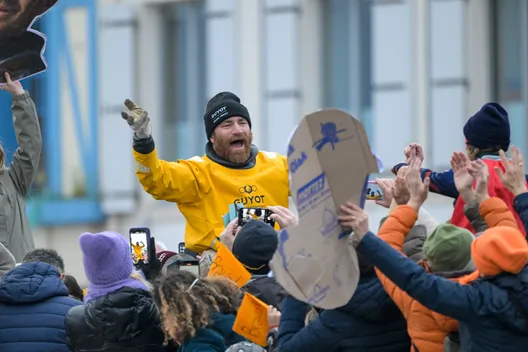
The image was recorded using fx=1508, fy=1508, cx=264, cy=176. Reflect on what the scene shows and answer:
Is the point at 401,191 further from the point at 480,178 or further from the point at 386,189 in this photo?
the point at 386,189

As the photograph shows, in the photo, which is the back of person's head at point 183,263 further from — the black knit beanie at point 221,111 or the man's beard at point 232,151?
the black knit beanie at point 221,111

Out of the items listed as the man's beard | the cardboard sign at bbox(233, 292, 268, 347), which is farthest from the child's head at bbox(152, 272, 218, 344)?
the man's beard

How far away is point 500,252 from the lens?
5.61 metres

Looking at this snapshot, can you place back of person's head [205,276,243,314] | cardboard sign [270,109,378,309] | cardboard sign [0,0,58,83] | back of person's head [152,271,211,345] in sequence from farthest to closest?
cardboard sign [0,0,58,83]
back of person's head [205,276,243,314]
back of person's head [152,271,211,345]
cardboard sign [270,109,378,309]

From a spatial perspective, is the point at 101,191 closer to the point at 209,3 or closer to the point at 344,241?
the point at 209,3

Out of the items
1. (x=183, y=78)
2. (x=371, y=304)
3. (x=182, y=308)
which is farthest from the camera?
(x=183, y=78)

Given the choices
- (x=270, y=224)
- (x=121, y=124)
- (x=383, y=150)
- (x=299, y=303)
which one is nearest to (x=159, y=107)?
(x=121, y=124)

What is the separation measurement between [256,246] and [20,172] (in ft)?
7.02

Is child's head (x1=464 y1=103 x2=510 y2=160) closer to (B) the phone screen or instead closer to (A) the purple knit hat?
(B) the phone screen

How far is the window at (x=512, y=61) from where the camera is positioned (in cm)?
1584

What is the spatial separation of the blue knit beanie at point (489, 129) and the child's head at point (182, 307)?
5.12 ft

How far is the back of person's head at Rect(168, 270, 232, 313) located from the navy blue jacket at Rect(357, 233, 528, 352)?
102cm

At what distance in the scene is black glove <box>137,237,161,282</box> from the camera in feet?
26.6

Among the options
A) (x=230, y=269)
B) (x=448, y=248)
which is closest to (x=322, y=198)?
(x=448, y=248)
